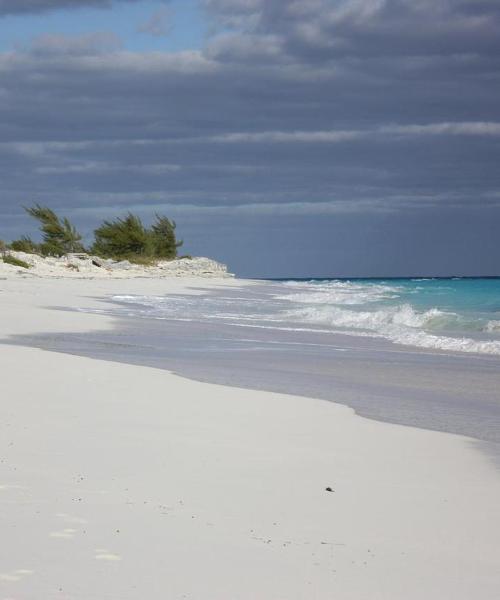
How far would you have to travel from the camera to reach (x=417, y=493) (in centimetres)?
515

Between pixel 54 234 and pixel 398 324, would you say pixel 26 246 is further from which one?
pixel 398 324

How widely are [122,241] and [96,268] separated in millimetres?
29338

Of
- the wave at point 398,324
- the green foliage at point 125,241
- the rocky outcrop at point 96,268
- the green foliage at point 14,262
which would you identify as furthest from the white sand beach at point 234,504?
the green foliage at point 125,241

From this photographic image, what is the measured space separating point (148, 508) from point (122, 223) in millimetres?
85541

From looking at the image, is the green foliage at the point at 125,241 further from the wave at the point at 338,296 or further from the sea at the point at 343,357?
the sea at the point at 343,357

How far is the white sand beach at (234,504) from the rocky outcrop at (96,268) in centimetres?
3629

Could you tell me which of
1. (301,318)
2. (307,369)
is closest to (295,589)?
(307,369)

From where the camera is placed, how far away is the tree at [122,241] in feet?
287

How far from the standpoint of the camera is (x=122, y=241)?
87.4 meters

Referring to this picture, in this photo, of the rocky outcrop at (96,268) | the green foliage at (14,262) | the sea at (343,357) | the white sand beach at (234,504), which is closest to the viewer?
the white sand beach at (234,504)

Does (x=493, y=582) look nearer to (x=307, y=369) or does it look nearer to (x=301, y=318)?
(x=307, y=369)

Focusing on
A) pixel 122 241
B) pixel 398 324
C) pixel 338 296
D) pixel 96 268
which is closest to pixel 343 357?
pixel 398 324

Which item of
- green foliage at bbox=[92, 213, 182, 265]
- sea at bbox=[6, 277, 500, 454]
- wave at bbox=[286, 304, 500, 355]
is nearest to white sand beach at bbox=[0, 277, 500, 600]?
sea at bbox=[6, 277, 500, 454]

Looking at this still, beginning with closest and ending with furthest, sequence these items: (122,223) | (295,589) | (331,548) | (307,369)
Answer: (295,589), (331,548), (307,369), (122,223)
